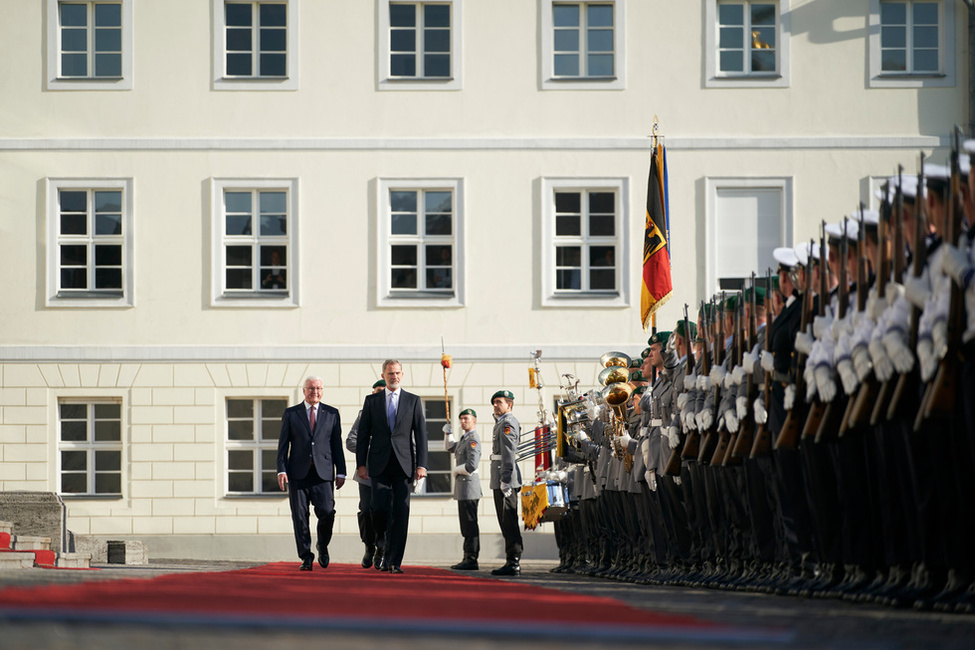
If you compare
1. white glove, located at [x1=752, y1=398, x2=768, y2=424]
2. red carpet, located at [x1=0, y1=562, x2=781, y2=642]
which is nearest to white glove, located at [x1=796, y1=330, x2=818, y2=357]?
white glove, located at [x1=752, y1=398, x2=768, y2=424]

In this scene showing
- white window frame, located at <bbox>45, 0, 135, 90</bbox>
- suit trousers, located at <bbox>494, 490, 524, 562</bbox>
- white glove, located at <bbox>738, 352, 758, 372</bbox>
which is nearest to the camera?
white glove, located at <bbox>738, 352, 758, 372</bbox>

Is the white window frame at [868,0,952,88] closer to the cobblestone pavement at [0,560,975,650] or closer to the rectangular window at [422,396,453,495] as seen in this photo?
the rectangular window at [422,396,453,495]

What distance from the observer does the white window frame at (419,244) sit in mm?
24453

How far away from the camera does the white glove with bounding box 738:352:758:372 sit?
9.70 meters

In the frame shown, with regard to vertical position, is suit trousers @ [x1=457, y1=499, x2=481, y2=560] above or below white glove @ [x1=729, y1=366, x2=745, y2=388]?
below

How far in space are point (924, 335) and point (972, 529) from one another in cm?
89

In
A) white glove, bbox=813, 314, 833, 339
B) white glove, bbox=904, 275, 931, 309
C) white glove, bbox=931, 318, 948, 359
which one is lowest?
white glove, bbox=931, 318, 948, 359

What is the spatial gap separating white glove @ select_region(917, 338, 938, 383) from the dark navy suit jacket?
7.48 m

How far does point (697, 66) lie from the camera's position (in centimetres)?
2491

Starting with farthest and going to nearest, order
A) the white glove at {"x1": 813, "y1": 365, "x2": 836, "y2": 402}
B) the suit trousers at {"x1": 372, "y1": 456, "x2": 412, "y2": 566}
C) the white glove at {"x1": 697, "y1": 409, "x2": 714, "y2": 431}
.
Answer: the suit trousers at {"x1": 372, "y1": 456, "x2": 412, "y2": 566} < the white glove at {"x1": 697, "y1": 409, "x2": 714, "y2": 431} < the white glove at {"x1": 813, "y1": 365, "x2": 836, "y2": 402}

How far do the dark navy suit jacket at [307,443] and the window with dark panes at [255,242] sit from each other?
10.8 meters

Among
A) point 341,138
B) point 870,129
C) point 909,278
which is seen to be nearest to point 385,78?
point 341,138

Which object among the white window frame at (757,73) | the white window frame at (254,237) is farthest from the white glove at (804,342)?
the white window frame at (757,73)

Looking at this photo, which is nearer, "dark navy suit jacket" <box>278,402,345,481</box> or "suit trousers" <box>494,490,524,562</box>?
"dark navy suit jacket" <box>278,402,345,481</box>
